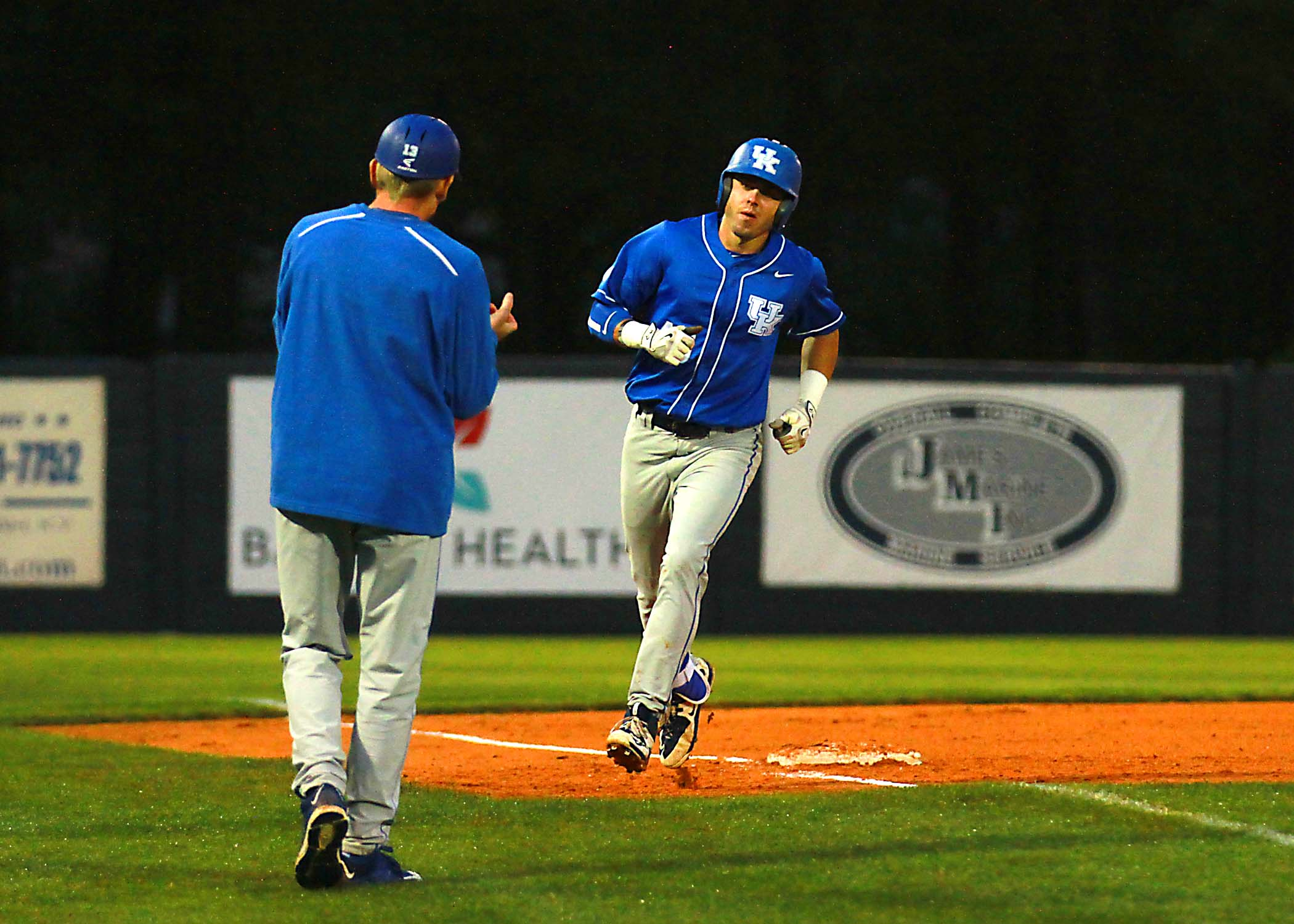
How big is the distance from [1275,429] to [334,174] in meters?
17.5

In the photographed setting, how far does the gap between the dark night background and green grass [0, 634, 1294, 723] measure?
12927 mm

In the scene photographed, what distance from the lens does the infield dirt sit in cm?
693

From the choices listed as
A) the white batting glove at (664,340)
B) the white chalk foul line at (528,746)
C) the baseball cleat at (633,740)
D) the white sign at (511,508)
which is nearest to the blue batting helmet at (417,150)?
the white batting glove at (664,340)

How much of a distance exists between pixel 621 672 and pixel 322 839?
7841mm

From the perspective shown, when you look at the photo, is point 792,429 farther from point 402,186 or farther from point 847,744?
point 402,186

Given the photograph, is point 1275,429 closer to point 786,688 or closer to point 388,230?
point 786,688

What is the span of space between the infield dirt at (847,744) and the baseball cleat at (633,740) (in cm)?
33

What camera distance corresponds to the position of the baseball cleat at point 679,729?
691 cm

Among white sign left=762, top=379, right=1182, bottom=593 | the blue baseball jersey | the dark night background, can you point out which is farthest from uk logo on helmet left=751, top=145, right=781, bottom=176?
the dark night background

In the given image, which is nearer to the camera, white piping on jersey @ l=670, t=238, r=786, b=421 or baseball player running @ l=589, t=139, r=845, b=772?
baseball player running @ l=589, t=139, r=845, b=772

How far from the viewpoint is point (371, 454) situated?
492 cm

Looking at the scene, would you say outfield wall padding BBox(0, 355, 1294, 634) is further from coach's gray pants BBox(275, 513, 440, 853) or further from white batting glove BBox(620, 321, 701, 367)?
coach's gray pants BBox(275, 513, 440, 853)

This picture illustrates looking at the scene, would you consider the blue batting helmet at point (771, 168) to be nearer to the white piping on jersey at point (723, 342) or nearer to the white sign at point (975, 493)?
the white piping on jersey at point (723, 342)

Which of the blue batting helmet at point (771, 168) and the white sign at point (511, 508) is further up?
the blue batting helmet at point (771, 168)
